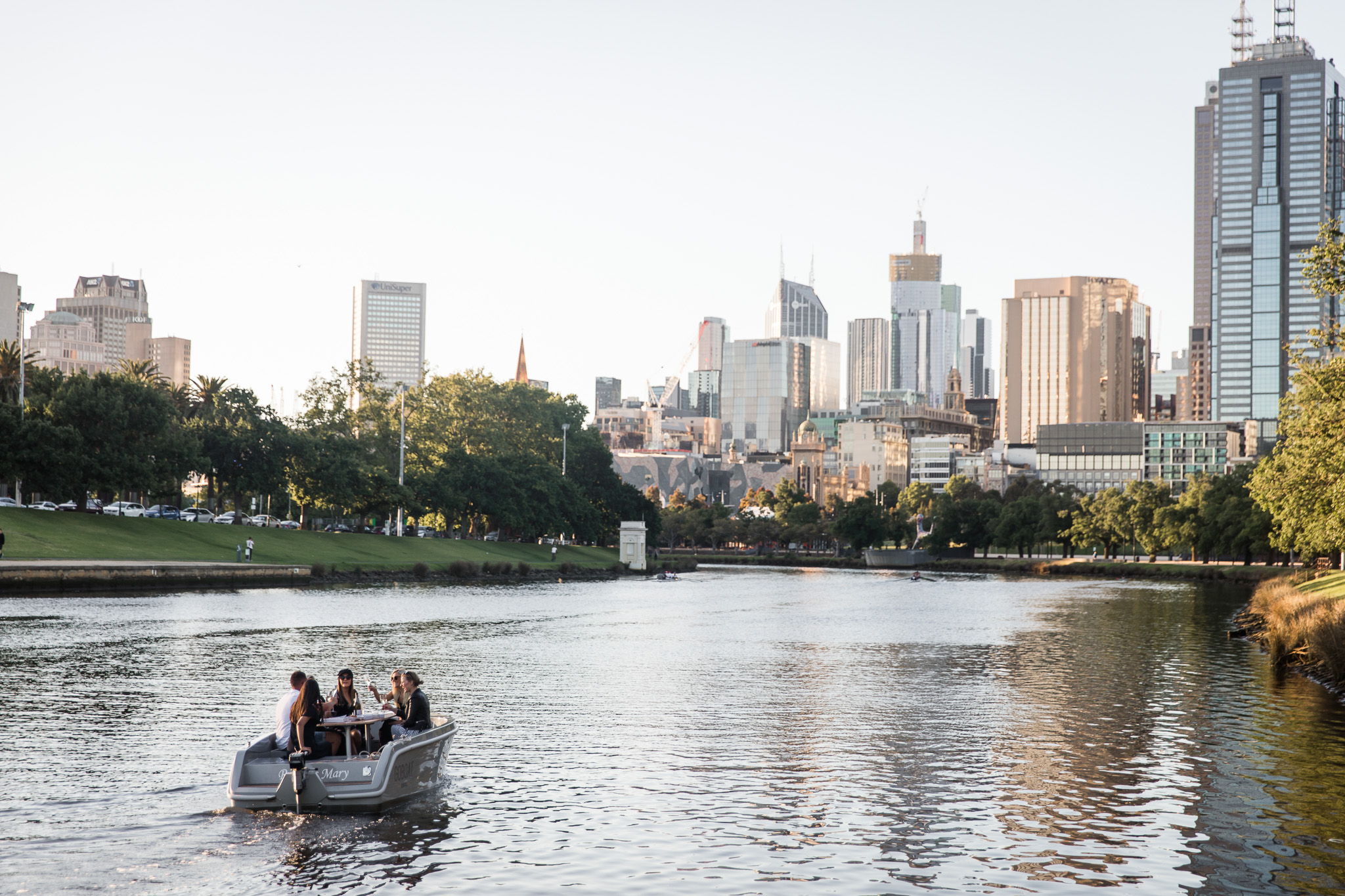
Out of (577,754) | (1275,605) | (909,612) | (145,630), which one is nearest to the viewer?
(577,754)

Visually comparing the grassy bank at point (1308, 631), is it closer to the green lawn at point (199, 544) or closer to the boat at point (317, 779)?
the boat at point (317, 779)

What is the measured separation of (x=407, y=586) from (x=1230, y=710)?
232ft

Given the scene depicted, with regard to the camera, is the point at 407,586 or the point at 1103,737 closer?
the point at 1103,737

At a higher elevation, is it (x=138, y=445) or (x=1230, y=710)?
(x=138, y=445)

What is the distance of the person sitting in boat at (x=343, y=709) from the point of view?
75.4 ft

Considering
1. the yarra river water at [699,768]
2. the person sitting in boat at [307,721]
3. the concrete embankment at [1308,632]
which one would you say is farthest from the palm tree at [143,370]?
the person sitting in boat at [307,721]

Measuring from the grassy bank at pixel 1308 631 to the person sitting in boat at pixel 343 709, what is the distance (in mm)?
29629

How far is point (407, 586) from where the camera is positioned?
315 ft

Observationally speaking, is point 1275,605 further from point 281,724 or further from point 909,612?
point 281,724

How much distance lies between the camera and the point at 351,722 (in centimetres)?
2275

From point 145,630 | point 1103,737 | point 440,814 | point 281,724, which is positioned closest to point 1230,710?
point 1103,737

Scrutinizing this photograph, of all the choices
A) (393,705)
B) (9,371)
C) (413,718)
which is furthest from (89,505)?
(413,718)

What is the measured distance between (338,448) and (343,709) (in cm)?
10071

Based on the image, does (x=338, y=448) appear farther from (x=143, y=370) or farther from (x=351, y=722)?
(x=351, y=722)
